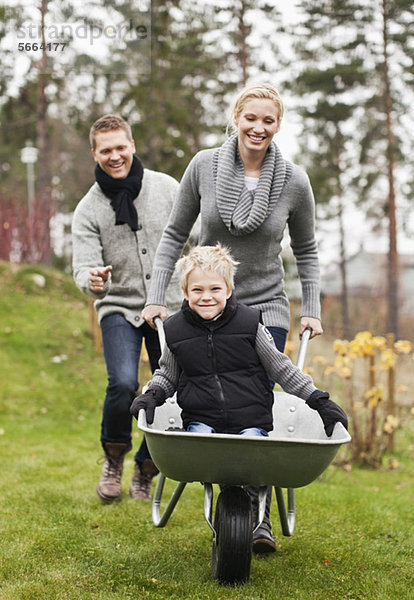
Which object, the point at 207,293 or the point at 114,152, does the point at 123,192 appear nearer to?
the point at 114,152

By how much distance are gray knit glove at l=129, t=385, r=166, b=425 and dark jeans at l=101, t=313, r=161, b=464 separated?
0.73 metres

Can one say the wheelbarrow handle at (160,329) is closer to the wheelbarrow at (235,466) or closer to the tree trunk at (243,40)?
the wheelbarrow at (235,466)

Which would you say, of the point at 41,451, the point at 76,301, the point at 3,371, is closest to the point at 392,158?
the point at 76,301

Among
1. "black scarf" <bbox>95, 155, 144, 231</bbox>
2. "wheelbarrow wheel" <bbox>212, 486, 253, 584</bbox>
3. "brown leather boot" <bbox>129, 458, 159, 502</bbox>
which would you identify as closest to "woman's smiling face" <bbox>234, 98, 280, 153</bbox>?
"black scarf" <bbox>95, 155, 144, 231</bbox>

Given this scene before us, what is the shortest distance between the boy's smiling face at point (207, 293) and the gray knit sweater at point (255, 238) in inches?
15.5

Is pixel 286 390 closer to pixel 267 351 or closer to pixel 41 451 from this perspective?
pixel 267 351

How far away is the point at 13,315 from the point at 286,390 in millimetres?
7558

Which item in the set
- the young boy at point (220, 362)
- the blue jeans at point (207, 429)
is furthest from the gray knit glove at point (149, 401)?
the blue jeans at point (207, 429)

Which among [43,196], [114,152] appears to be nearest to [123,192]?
[114,152]

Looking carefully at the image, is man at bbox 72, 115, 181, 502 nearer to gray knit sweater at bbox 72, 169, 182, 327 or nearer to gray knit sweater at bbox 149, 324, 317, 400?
gray knit sweater at bbox 72, 169, 182, 327

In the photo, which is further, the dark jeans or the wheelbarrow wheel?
the dark jeans

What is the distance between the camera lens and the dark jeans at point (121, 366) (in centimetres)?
335

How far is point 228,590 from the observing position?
248 cm

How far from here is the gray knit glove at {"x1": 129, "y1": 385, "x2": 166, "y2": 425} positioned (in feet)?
8.05
